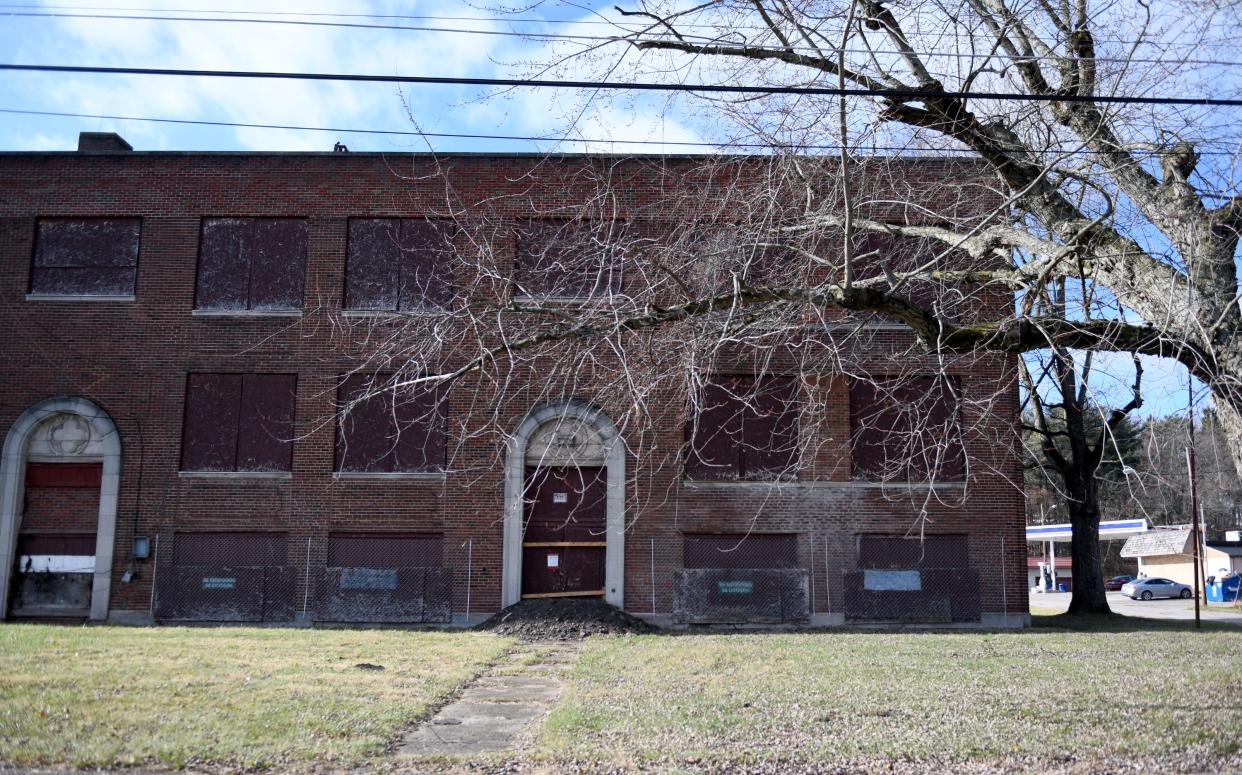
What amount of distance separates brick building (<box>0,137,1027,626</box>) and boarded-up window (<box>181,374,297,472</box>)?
0.16 feet

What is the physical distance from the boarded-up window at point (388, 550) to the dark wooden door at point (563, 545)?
1895 millimetres

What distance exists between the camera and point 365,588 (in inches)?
844

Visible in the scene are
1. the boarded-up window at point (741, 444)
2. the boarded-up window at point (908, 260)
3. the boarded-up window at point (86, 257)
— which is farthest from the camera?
the boarded-up window at point (86, 257)

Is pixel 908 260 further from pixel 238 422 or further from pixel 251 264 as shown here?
pixel 238 422

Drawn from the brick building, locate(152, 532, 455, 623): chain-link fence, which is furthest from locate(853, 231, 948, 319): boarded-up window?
locate(152, 532, 455, 623): chain-link fence

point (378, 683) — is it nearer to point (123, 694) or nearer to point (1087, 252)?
point (123, 694)

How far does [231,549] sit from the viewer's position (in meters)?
21.7

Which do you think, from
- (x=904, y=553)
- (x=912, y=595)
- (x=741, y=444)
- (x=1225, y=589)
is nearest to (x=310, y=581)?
(x=741, y=444)

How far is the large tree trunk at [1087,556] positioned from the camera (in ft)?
86.3

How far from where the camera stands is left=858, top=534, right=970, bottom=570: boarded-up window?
21.8 m

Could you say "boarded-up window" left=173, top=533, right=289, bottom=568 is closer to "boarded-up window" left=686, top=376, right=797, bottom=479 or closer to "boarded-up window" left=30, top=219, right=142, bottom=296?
"boarded-up window" left=30, top=219, right=142, bottom=296

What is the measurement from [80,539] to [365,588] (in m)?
6.08

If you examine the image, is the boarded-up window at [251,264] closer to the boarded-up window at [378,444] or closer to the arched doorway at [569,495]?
the boarded-up window at [378,444]

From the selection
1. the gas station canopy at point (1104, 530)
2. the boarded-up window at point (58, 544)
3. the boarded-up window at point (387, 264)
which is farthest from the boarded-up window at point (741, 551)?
the gas station canopy at point (1104, 530)
